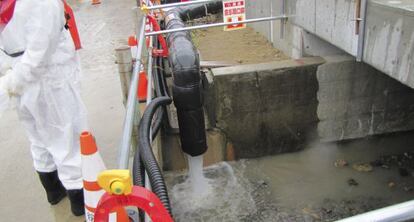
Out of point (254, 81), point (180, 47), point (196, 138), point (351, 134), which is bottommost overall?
point (351, 134)

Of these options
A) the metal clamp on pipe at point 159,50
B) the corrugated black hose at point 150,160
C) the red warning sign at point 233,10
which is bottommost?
the corrugated black hose at point 150,160

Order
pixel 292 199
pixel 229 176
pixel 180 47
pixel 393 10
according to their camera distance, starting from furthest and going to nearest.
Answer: pixel 229 176
pixel 292 199
pixel 180 47
pixel 393 10

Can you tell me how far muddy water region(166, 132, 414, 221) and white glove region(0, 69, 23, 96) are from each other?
7.10 ft

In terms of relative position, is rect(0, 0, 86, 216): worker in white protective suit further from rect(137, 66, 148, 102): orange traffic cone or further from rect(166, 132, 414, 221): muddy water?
rect(166, 132, 414, 221): muddy water

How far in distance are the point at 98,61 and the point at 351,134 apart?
491cm

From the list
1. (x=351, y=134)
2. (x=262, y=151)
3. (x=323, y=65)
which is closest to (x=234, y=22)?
(x=323, y=65)

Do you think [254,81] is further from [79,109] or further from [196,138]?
[79,109]

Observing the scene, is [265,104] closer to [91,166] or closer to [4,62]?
[4,62]

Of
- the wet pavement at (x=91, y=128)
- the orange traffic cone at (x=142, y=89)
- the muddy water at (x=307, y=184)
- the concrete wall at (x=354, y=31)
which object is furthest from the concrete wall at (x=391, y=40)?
the wet pavement at (x=91, y=128)

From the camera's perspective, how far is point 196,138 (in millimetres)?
3943

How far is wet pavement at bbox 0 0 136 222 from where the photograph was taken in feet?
11.6

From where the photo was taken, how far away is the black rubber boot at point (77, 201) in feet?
10.8

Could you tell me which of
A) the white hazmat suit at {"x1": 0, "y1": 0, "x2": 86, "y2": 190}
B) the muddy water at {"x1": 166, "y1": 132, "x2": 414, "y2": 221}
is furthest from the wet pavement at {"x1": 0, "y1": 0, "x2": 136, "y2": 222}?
the muddy water at {"x1": 166, "y1": 132, "x2": 414, "y2": 221}

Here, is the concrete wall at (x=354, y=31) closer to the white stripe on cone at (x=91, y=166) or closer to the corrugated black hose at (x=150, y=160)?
the corrugated black hose at (x=150, y=160)
